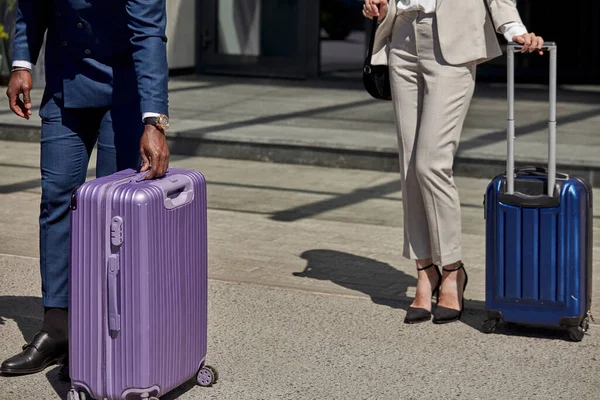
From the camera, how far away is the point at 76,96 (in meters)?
4.32

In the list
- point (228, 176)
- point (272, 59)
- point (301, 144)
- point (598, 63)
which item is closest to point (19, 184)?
point (228, 176)

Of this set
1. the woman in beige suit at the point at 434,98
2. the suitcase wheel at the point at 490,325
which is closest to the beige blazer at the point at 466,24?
the woman in beige suit at the point at 434,98

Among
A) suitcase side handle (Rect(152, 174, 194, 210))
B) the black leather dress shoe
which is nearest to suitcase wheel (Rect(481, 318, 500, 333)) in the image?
suitcase side handle (Rect(152, 174, 194, 210))

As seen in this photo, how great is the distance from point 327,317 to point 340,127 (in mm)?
5239

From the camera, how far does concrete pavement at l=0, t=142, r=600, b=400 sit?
442cm

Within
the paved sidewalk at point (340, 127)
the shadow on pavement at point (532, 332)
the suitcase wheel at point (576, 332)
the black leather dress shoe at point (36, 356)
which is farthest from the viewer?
the paved sidewalk at point (340, 127)

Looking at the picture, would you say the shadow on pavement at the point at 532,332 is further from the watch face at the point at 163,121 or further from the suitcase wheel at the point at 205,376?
the watch face at the point at 163,121

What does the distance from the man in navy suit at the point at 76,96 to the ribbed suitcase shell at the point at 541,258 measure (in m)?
1.51

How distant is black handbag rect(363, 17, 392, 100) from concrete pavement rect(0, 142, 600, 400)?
3.14 feet

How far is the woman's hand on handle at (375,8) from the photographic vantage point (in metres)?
5.11

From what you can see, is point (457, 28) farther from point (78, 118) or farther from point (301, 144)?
point (301, 144)

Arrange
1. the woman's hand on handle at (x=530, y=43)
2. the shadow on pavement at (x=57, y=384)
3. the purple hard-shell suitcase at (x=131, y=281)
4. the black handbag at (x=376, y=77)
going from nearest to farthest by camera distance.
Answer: the purple hard-shell suitcase at (x=131, y=281) < the shadow on pavement at (x=57, y=384) < the woman's hand on handle at (x=530, y=43) < the black handbag at (x=376, y=77)

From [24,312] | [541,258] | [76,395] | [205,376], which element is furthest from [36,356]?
[541,258]

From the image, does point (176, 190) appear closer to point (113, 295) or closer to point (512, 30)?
point (113, 295)
